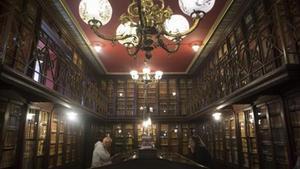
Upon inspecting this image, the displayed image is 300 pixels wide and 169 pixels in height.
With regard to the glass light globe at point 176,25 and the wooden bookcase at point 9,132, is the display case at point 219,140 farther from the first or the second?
the wooden bookcase at point 9,132

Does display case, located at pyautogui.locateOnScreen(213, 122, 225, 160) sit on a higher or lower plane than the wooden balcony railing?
lower

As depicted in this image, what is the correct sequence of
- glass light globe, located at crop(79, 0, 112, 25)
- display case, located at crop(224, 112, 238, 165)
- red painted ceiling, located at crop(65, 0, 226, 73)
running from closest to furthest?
glass light globe, located at crop(79, 0, 112, 25) → red painted ceiling, located at crop(65, 0, 226, 73) → display case, located at crop(224, 112, 238, 165)

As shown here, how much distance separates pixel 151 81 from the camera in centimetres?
709

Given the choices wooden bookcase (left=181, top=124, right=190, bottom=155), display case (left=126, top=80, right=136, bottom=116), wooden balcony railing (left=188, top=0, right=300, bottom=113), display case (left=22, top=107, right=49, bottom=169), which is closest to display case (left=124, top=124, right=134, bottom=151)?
display case (left=126, top=80, right=136, bottom=116)

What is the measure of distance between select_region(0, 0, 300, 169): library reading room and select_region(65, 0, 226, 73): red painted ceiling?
0.14 ft

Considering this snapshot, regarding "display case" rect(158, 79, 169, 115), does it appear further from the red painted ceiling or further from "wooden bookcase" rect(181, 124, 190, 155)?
"wooden bookcase" rect(181, 124, 190, 155)

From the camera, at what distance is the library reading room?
9.93ft

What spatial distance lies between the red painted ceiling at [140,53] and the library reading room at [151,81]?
0.14 ft

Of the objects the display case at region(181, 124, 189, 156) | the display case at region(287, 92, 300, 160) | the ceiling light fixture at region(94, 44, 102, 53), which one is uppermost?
the ceiling light fixture at region(94, 44, 102, 53)

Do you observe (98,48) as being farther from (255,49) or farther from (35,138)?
(255,49)

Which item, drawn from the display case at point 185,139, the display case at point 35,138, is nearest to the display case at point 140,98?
the display case at point 185,139

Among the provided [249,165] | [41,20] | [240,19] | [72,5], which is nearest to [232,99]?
[249,165]

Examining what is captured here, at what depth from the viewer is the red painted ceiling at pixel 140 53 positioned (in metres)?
5.50

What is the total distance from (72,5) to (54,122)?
10.00 feet
